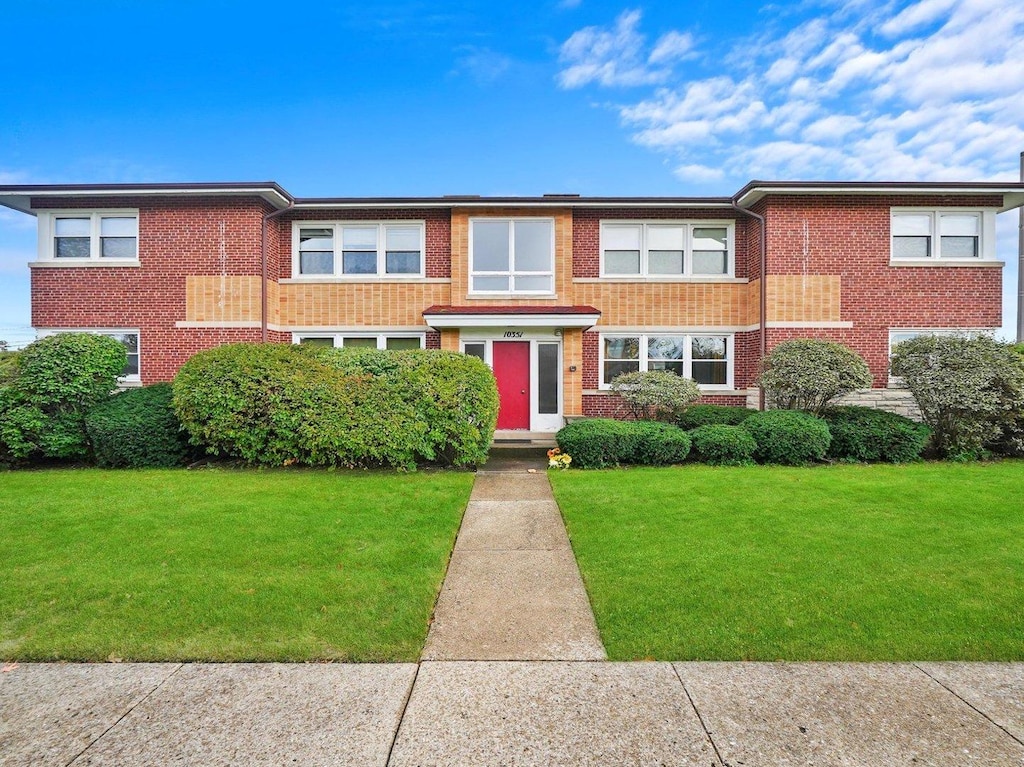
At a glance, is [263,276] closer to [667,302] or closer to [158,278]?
[158,278]

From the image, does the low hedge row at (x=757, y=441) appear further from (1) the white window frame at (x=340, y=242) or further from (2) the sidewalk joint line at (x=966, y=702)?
(1) the white window frame at (x=340, y=242)

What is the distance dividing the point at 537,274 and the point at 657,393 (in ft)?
15.3

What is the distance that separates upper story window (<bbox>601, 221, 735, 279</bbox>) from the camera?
553 inches

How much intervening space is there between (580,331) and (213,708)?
38.2 feet

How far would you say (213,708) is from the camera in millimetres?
2844

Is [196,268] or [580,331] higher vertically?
[196,268]

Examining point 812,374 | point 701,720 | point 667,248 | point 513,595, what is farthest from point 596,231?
point 701,720

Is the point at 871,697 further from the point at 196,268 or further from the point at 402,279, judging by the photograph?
the point at 196,268

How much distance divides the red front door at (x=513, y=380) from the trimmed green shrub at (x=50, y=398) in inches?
337

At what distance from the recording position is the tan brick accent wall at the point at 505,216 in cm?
1379

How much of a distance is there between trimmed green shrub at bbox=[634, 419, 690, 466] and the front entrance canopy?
388 centimetres

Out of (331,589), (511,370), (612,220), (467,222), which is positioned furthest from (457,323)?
(331,589)

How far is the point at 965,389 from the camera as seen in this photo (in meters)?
10.0

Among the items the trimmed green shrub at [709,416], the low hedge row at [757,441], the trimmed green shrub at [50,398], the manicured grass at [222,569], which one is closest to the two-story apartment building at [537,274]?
the trimmed green shrub at [709,416]
